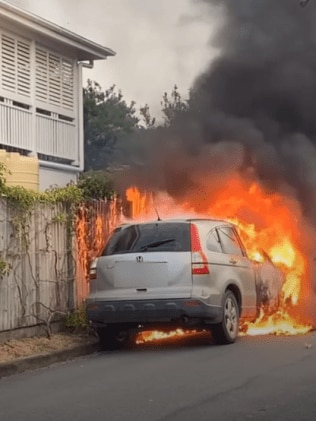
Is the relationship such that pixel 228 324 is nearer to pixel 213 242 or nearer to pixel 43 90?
pixel 213 242

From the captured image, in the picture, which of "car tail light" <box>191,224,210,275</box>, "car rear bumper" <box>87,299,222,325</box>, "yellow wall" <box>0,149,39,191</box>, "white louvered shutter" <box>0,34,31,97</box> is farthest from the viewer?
"white louvered shutter" <box>0,34,31,97</box>

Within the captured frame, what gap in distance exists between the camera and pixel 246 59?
17.5m

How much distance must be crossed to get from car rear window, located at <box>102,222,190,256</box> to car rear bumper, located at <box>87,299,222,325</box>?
2.49ft

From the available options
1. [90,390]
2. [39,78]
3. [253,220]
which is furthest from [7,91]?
[90,390]

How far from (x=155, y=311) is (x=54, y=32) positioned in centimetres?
922

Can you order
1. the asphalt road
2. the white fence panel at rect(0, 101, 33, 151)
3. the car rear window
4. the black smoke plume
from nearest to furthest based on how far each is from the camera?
the asphalt road
the car rear window
the black smoke plume
the white fence panel at rect(0, 101, 33, 151)

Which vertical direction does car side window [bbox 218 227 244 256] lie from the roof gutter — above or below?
below

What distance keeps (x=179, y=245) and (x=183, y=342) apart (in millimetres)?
1660

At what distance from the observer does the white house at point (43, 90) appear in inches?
712

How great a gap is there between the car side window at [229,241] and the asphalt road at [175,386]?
56.0 inches

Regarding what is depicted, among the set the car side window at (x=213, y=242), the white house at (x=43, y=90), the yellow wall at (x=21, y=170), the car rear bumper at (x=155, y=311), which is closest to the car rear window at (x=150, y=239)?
the car side window at (x=213, y=242)

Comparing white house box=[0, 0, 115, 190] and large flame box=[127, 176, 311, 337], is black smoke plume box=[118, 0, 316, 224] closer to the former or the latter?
large flame box=[127, 176, 311, 337]

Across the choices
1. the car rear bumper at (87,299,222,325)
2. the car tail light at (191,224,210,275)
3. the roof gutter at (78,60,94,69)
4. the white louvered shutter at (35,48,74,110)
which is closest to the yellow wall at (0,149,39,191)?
the car rear bumper at (87,299,222,325)

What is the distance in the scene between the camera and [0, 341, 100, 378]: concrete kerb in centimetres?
1016
